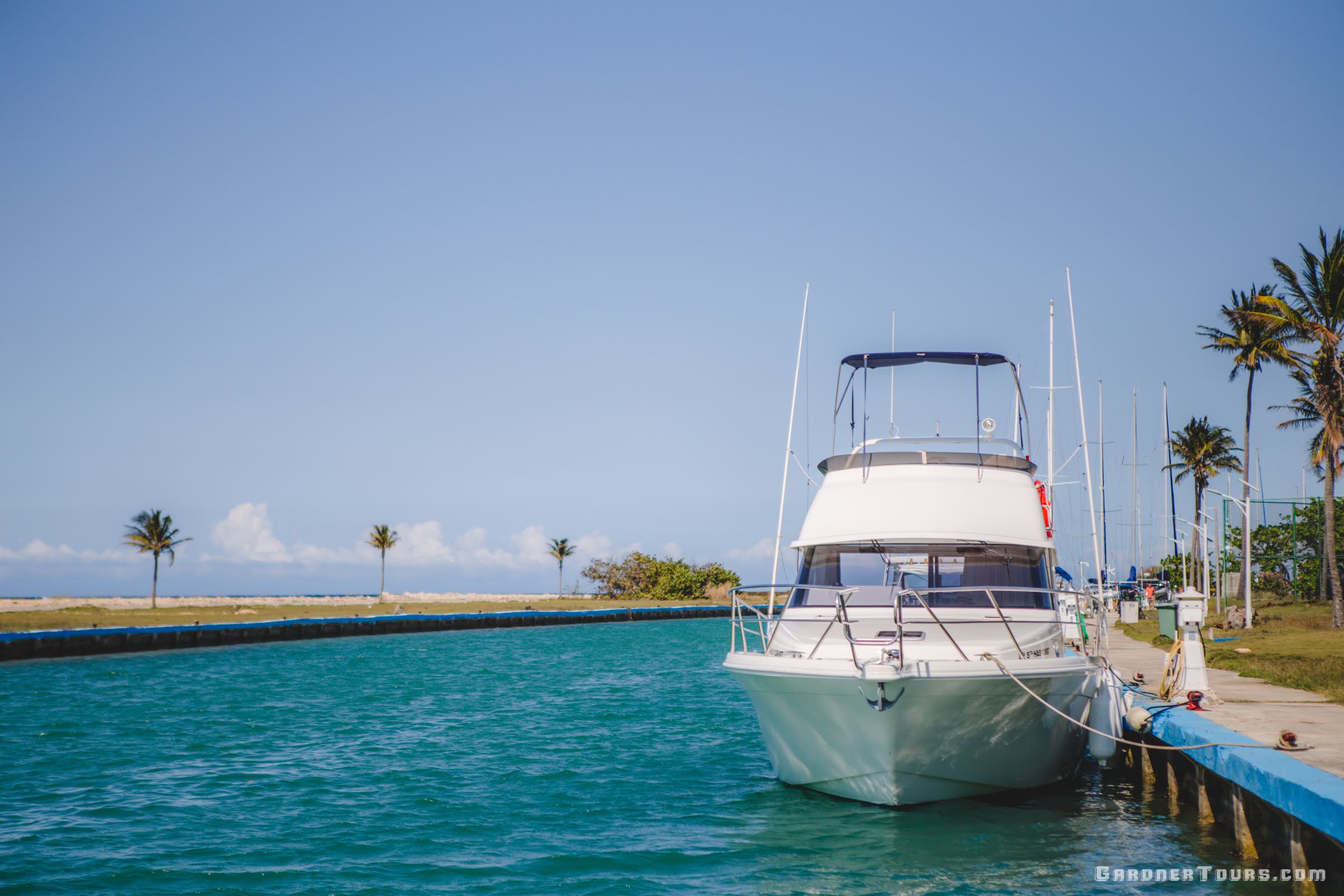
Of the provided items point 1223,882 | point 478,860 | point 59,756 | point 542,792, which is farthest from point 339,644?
point 1223,882

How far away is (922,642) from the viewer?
11.5 metres

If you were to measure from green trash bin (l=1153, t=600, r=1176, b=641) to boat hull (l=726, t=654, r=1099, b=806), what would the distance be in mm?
7813

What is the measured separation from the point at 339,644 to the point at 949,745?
43.4m

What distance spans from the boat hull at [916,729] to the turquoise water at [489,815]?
451 millimetres

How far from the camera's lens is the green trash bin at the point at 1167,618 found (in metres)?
18.7

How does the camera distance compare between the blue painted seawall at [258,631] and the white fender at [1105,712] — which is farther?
the blue painted seawall at [258,631]

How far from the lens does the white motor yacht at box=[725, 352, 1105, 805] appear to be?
1055 cm

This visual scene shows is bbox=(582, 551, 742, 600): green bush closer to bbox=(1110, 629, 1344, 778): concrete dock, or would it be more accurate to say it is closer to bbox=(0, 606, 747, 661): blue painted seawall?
bbox=(0, 606, 747, 661): blue painted seawall

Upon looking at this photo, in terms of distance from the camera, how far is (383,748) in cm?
1805

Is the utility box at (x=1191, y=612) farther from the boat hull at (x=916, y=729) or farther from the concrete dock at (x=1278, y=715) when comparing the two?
→ the boat hull at (x=916, y=729)

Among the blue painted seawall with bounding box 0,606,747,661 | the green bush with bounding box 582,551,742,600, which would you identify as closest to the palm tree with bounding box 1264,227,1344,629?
the blue painted seawall with bounding box 0,606,747,661

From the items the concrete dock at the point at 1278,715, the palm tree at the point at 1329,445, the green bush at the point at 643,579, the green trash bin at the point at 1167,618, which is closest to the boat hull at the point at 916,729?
the concrete dock at the point at 1278,715

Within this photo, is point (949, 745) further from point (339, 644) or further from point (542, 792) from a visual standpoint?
point (339, 644)

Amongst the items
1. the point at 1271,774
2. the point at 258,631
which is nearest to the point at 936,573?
the point at 1271,774
